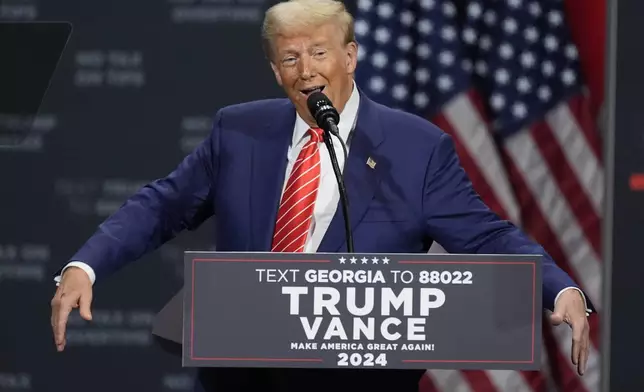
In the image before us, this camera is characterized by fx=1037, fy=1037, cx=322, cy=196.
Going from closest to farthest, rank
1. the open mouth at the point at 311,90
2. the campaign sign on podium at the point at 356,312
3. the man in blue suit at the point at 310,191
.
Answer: the campaign sign on podium at the point at 356,312 → the man in blue suit at the point at 310,191 → the open mouth at the point at 311,90

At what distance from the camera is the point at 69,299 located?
6.07 ft

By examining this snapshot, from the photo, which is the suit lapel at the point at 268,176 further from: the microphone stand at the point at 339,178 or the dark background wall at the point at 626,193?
the dark background wall at the point at 626,193

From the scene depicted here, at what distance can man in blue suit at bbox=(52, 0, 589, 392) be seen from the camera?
2.01 m

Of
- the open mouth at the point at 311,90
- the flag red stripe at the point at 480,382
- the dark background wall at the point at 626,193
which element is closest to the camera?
the open mouth at the point at 311,90

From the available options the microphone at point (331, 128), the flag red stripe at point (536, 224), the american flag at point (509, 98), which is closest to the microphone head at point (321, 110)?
the microphone at point (331, 128)

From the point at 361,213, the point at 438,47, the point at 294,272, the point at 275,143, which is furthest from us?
the point at 438,47

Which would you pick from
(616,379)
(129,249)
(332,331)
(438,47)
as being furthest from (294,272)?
(616,379)

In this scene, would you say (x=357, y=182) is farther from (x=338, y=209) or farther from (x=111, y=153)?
(x=111, y=153)

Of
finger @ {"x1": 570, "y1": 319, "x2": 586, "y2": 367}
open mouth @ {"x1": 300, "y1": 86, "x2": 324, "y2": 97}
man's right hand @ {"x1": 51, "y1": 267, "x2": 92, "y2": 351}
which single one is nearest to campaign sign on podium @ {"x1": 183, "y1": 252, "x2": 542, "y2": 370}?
finger @ {"x1": 570, "y1": 319, "x2": 586, "y2": 367}

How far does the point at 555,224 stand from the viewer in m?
3.76

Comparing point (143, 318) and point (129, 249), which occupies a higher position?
point (129, 249)

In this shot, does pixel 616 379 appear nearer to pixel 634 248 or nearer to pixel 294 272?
pixel 634 248

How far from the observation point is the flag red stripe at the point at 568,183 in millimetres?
3738

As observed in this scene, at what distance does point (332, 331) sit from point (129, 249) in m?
0.51
